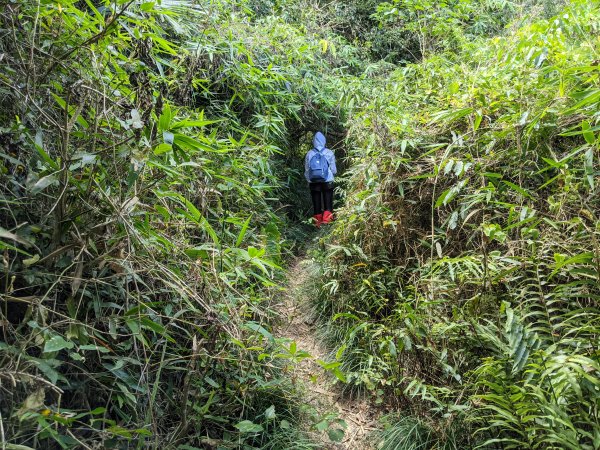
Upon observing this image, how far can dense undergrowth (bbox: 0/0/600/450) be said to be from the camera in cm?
180

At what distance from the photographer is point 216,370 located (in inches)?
93.4

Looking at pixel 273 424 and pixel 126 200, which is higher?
pixel 126 200

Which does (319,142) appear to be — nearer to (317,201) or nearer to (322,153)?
(322,153)

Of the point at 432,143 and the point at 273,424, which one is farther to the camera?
the point at 432,143

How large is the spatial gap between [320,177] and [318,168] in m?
0.13

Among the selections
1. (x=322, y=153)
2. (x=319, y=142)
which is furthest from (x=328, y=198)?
(x=319, y=142)

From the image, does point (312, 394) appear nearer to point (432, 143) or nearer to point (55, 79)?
point (432, 143)

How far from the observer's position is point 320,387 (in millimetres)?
3236

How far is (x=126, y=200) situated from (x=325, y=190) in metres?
4.66

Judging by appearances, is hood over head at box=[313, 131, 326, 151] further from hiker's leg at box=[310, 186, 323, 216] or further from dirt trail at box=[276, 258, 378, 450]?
dirt trail at box=[276, 258, 378, 450]

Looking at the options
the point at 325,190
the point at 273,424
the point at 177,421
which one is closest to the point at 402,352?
the point at 273,424

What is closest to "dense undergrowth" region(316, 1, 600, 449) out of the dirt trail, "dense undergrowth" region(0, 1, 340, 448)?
the dirt trail

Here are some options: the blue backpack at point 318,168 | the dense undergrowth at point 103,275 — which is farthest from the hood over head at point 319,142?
the dense undergrowth at point 103,275

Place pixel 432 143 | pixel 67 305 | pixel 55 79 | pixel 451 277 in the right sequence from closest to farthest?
pixel 67 305, pixel 55 79, pixel 451 277, pixel 432 143
